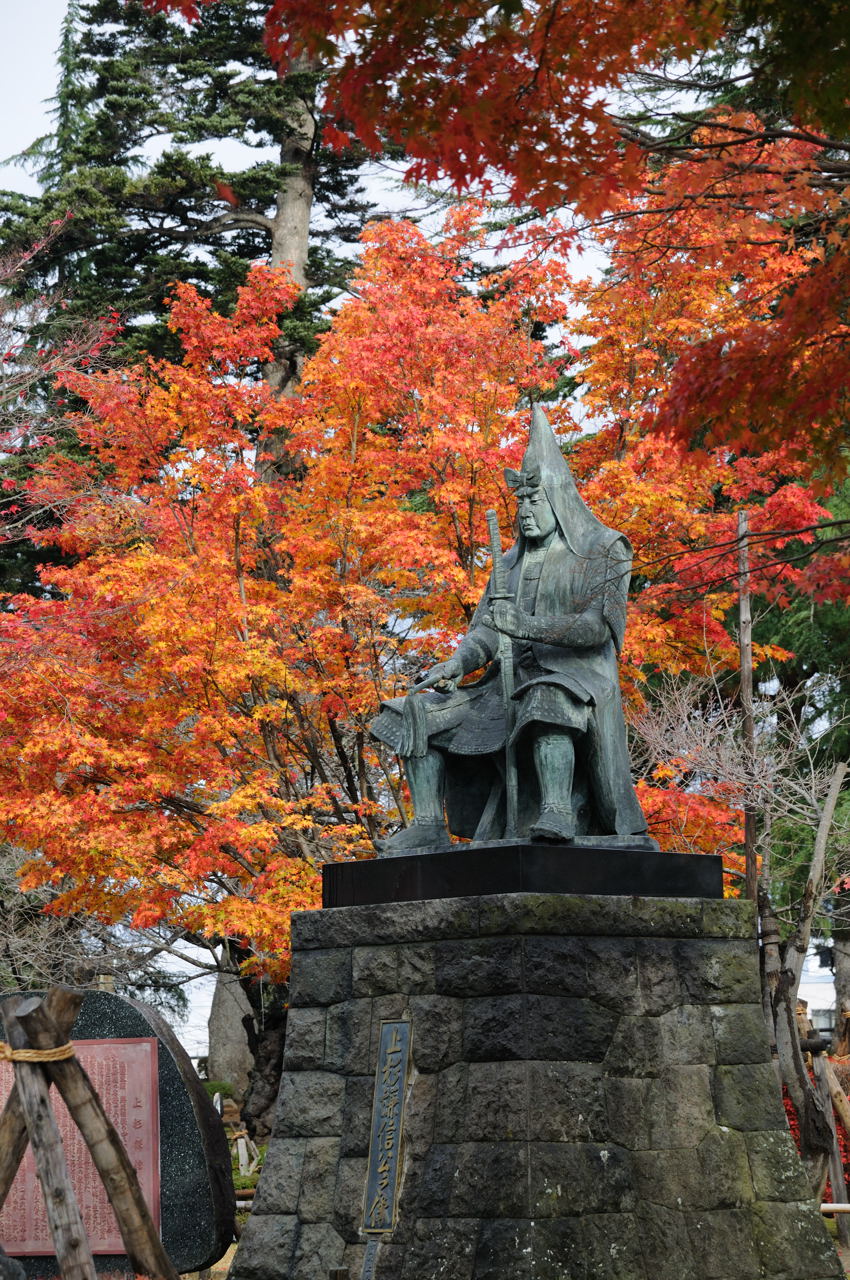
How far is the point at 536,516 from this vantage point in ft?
24.0

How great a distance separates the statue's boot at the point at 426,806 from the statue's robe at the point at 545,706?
0.08 m

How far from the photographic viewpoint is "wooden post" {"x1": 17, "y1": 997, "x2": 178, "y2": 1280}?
6672 millimetres

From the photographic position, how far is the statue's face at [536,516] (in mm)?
7305

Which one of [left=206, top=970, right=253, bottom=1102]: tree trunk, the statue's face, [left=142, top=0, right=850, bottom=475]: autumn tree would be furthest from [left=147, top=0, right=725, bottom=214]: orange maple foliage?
[left=206, top=970, right=253, bottom=1102]: tree trunk

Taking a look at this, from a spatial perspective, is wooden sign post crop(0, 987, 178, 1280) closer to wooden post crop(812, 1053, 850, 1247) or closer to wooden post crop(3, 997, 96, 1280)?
wooden post crop(3, 997, 96, 1280)

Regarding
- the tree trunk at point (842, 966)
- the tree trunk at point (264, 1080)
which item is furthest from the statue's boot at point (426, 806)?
the tree trunk at point (842, 966)

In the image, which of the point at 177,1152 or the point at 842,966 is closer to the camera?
the point at 177,1152

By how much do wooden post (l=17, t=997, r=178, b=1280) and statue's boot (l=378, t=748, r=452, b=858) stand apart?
1766 mm

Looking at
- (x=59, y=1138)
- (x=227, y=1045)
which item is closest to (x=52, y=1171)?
(x=59, y=1138)

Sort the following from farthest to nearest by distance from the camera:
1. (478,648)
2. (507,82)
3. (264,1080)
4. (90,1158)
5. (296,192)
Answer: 1. (296,192)
2. (264,1080)
3. (90,1158)
4. (478,648)
5. (507,82)

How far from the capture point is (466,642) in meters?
7.31

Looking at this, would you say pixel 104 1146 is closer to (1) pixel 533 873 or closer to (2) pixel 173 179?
(1) pixel 533 873

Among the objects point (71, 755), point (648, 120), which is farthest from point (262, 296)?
point (648, 120)

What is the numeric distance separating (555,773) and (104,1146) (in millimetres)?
2732
